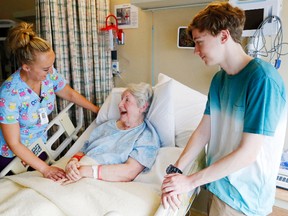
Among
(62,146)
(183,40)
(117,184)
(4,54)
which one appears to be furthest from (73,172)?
(4,54)

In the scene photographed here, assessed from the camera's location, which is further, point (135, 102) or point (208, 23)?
point (135, 102)

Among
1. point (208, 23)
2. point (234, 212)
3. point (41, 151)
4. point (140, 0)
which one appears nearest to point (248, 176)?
point (234, 212)

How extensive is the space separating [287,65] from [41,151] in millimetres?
1761

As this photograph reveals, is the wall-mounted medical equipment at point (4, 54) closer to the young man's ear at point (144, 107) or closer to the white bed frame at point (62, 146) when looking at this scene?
the white bed frame at point (62, 146)

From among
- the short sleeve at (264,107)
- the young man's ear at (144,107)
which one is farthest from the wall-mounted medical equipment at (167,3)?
the short sleeve at (264,107)

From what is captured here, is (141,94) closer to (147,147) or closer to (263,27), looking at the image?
(147,147)

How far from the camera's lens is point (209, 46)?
894 millimetres

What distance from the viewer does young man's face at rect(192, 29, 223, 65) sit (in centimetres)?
A: 88

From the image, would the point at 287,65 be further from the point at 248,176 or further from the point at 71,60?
the point at 71,60

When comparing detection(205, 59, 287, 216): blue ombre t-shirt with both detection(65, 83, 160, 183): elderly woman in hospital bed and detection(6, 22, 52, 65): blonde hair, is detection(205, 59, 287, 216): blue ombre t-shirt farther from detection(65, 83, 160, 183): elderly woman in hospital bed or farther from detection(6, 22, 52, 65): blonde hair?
detection(6, 22, 52, 65): blonde hair

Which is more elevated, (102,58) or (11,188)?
(102,58)

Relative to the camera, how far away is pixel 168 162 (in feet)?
4.45

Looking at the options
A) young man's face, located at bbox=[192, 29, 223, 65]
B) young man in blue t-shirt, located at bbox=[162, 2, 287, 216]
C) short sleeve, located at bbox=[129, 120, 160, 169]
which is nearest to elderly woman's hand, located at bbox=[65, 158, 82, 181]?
short sleeve, located at bbox=[129, 120, 160, 169]

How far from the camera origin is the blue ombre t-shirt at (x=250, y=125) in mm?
797
